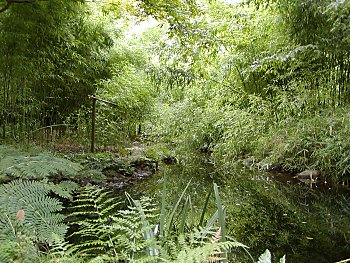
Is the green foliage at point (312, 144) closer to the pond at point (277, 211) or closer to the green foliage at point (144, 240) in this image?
the pond at point (277, 211)

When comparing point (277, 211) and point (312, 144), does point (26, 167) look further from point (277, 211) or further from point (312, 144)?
point (312, 144)

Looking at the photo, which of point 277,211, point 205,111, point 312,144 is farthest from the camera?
point 205,111

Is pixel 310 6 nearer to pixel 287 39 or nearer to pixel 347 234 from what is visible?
pixel 287 39

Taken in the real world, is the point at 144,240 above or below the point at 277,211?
above

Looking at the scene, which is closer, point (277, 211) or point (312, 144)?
point (277, 211)

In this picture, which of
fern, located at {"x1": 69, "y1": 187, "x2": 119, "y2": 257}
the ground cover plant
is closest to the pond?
the ground cover plant

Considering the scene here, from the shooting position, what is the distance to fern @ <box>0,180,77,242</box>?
3.30 ft

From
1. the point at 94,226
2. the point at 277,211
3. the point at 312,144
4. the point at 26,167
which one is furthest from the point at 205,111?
the point at 94,226

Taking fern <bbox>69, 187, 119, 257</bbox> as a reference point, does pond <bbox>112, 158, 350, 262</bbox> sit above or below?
below

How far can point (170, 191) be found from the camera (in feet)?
12.9

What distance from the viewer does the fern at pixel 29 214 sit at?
101cm

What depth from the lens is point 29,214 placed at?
106 cm

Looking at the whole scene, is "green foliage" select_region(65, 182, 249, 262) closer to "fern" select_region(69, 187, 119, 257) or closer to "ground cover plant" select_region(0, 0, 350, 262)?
"fern" select_region(69, 187, 119, 257)

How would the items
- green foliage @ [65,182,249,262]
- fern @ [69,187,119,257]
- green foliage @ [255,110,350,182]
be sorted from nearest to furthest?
green foliage @ [65,182,249,262] → fern @ [69,187,119,257] → green foliage @ [255,110,350,182]
